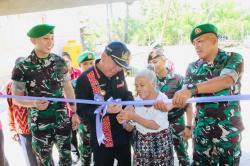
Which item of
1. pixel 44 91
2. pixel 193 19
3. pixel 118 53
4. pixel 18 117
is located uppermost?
pixel 193 19

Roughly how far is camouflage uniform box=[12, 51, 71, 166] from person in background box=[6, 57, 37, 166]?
62cm

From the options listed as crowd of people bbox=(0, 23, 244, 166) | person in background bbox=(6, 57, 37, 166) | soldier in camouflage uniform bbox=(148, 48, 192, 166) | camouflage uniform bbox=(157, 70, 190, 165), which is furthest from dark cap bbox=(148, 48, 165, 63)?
person in background bbox=(6, 57, 37, 166)

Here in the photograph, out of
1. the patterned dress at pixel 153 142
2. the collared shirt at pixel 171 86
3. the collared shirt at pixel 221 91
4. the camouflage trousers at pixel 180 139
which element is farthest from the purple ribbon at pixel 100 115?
the camouflage trousers at pixel 180 139

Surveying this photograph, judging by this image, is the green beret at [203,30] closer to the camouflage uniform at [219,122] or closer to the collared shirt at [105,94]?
the camouflage uniform at [219,122]

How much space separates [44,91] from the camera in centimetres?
321

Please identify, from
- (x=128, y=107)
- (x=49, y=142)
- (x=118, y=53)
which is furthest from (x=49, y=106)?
(x=118, y=53)

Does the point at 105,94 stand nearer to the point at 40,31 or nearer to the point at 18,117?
the point at 40,31

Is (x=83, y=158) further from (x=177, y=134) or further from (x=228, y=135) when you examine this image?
(x=228, y=135)

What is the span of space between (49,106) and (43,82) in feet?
0.88

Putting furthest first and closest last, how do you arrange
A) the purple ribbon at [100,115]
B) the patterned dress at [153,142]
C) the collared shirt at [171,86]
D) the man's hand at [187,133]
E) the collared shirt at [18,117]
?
the collared shirt at [18,117]
the collared shirt at [171,86]
the man's hand at [187,133]
the patterned dress at [153,142]
the purple ribbon at [100,115]

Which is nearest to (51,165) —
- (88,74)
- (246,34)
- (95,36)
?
(88,74)

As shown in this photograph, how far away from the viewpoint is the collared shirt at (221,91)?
2.58m

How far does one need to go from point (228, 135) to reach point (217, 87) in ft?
1.87

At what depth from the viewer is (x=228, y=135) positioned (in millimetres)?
2695
